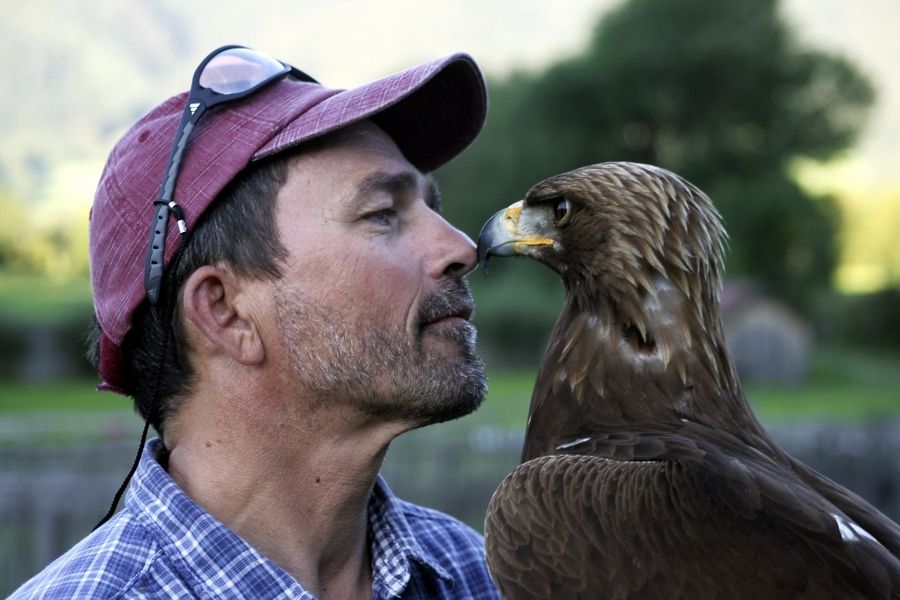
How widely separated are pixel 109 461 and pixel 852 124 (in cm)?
4829

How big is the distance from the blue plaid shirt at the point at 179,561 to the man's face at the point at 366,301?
1.24 feet

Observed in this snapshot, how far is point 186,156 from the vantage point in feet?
8.30

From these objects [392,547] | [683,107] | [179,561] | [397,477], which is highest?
[179,561]

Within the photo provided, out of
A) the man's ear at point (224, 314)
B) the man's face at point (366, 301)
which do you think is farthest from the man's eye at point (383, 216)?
the man's ear at point (224, 314)

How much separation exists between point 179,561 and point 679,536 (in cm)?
118

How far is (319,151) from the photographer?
2.62 metres

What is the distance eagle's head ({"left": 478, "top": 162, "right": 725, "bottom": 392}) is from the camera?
289 centimetres

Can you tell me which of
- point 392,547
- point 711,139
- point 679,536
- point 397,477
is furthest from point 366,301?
point 711,139

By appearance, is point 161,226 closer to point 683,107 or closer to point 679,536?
point 679,536

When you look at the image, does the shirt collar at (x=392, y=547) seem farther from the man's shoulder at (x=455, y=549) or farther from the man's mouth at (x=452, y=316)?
the man's mouth at (x=452, y=316)

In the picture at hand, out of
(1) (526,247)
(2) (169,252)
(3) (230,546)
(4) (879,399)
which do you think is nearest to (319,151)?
(2) (169,252)

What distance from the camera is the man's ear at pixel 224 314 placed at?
8.40ft

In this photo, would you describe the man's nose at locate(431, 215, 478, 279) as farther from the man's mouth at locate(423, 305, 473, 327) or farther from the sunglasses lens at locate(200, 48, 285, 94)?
the sunglasses lens at locate(200, 48, 285, 94)

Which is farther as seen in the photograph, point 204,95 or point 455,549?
point 455,549
